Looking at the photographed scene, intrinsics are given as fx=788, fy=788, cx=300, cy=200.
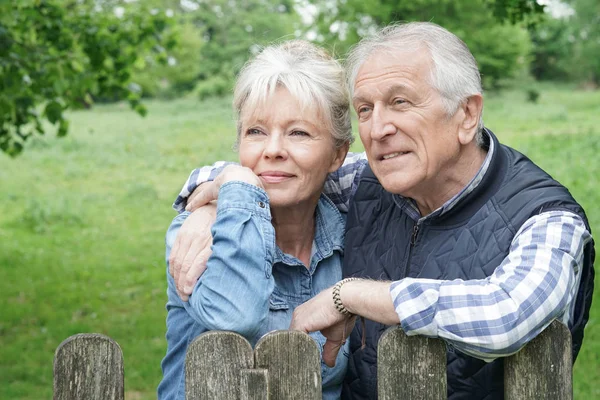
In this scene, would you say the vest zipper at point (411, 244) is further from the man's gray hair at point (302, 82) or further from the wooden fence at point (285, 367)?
the wooden fence at point (285, 367)

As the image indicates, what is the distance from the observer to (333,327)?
2.24 meters

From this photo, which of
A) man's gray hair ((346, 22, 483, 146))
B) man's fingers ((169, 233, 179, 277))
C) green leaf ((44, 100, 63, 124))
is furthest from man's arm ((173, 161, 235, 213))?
green leaf ((44, 100, 63, 124))

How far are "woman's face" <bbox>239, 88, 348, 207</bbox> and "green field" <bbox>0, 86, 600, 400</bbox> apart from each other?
1.39 ft

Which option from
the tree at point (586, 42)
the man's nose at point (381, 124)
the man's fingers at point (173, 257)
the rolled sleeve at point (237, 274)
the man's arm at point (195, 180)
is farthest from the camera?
the tree at point (586, 42)

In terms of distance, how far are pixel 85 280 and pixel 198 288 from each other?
7.59m

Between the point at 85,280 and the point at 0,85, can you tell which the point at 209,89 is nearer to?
the point at 85,280

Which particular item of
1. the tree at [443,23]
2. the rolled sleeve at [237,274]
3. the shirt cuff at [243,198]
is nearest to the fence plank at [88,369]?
the rolled sleeve at [237,274]

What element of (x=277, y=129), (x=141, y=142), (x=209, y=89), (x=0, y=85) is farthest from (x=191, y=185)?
(x=209, y=89)

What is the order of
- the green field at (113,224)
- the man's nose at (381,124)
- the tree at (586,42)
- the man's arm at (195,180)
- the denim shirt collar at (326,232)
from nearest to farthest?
1. the man's nose at (381,124)
2. the denim shirt collar at (326,232)
3. the man's arm at (195,180)
4. the green field at (113,224)
5. the tree at (586,42)

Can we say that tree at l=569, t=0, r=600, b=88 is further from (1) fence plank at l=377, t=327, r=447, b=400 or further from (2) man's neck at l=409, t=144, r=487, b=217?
(1) fence plank at l=377, t=327, r=447, b=400

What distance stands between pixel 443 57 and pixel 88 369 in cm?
139

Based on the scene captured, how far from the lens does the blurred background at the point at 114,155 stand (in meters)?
6.59

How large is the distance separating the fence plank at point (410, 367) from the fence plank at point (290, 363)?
16 cm

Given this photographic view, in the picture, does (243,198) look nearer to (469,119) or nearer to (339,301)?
(339,301)
